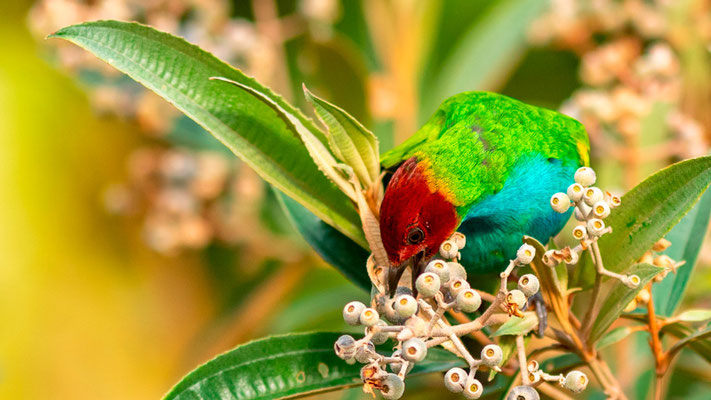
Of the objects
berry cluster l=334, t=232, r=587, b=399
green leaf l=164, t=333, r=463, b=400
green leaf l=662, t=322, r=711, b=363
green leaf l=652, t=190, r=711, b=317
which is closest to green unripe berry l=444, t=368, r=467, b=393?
berry cluster l=334, t=232, r=587, b=399

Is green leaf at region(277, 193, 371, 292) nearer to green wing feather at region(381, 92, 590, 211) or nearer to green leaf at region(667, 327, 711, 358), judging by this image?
green wing feather at region(381, 92, 590, 211)

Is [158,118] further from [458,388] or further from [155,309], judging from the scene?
[458,388]

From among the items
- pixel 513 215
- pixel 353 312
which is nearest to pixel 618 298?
pixel 513 215

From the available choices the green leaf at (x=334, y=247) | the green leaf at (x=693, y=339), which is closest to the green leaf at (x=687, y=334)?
the green leaf at (x=693, y=339)

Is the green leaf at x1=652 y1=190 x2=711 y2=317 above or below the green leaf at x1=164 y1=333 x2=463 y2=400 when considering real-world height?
above

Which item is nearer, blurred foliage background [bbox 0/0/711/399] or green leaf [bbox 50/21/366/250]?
green leaf [bbox 50/21/366/250]

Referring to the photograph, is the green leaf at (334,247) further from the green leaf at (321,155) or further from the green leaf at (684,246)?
the green leaf at (684,246)

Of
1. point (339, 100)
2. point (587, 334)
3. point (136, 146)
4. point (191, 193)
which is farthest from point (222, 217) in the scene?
point (587, 334)
